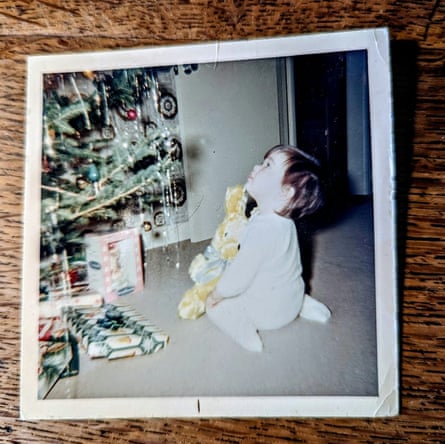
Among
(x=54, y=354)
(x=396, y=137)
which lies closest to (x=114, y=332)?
(x=54, y=354)

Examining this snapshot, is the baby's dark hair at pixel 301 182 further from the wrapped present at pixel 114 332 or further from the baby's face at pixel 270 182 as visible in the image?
the wrapped present at pixel 114 332

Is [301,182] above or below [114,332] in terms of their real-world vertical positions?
above

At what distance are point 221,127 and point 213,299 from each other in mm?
199

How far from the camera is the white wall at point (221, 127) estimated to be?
49 cm

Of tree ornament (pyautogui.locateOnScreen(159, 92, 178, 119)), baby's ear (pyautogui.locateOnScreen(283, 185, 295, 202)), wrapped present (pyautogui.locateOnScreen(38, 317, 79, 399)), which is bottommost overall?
wrapped present (pyautogui.locateOnScreen(38, 317, 79, 399))

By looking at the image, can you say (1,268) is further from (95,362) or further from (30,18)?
(30,18)

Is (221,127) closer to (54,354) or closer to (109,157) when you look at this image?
(109,157)

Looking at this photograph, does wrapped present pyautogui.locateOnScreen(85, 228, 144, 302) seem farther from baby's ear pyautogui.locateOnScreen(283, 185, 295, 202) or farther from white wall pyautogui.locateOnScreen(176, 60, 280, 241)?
baby's ear pyautogui.locateOnScreen(283, 185, 295, 202)

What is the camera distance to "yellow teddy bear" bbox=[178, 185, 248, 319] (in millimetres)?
490

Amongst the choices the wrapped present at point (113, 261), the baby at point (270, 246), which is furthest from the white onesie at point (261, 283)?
the wrapped present at point (113, 261)

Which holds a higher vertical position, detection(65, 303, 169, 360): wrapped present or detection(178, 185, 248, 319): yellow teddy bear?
detection(178, 185, 248, 319): yellow teddy bear

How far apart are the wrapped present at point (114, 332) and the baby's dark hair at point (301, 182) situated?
20 cm

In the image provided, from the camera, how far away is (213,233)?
0.49 metres

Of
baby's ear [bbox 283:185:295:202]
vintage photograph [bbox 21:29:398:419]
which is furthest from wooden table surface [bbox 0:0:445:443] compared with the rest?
baby's ear [bbox 283:185:295:202]
